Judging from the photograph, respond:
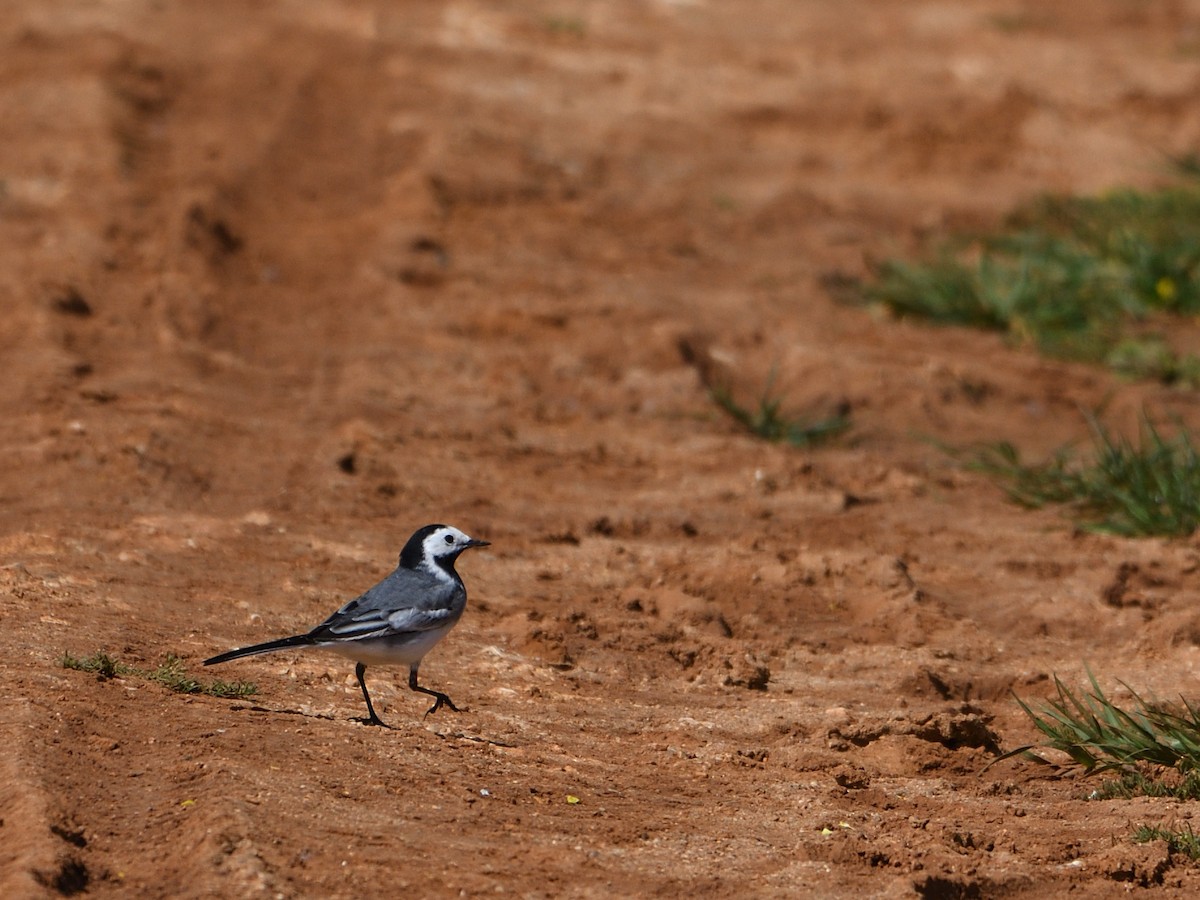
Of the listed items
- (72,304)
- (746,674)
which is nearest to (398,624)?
(746,674)

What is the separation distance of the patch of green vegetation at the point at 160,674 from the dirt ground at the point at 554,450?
72 millimetres

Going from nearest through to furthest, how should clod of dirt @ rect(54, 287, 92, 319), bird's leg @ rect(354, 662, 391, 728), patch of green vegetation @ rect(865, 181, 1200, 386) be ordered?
bird's leg @ rect(354, 662, 391, 728) < clod of dirt @ rect(54, 287, 92, 319) < patch of green vegetation @ rect(865, 181, 1200, 386)

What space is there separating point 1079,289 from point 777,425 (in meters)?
2.81

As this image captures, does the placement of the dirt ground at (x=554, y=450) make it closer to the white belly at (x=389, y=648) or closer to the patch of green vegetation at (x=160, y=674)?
the patch of green vegetation at (x=160, y=674)

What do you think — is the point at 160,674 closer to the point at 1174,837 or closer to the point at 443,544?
the point at 443,544

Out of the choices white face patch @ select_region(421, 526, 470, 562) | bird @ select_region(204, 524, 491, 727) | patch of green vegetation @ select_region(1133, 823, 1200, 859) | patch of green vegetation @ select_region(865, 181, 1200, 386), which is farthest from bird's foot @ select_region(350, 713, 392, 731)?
patch of green vegetation @ select_region(865, 181, 1200, 386)

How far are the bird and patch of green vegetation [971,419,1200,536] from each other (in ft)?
10.9

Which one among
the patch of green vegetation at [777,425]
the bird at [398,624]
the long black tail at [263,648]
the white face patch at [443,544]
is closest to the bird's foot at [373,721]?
the bird at [398,624]

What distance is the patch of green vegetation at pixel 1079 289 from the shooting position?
9570 millimetres

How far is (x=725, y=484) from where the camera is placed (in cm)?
771

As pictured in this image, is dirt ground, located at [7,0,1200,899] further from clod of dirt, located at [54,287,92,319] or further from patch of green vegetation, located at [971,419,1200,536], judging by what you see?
patch of green vegetation, located at [971,419,1200,536]

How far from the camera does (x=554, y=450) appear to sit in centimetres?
795

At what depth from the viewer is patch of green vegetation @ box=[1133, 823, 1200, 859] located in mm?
4648

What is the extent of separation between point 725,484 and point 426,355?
76.4 inches
